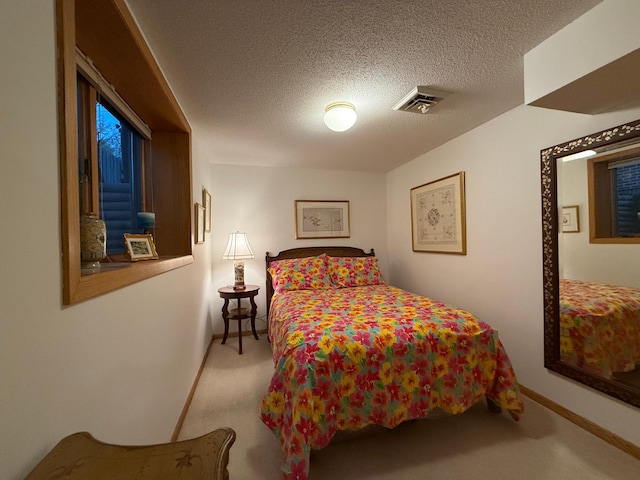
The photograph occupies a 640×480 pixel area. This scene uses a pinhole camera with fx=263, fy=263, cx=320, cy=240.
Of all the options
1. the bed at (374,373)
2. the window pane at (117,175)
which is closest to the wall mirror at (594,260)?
the bed at (374,373)

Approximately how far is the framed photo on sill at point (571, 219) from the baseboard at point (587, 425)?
3.93ft

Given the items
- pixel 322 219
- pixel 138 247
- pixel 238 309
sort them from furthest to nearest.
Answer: pixel 322 219, pixel 238 309, pixel 138 247

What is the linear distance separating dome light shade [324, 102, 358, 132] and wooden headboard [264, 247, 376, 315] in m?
1.90

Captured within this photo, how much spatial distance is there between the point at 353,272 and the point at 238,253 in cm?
138

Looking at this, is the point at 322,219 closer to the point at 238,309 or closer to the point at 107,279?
the point at 238,309

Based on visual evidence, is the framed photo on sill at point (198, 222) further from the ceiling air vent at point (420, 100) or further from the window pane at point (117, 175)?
the ceiling air vent at point (420, 100)

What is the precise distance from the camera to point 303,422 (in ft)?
4.30

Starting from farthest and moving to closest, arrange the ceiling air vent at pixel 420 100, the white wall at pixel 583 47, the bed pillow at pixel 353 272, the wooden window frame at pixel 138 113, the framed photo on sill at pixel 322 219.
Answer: the framed photo on sill at pixel 322 219 < the bed pillow at pixel 353 272 < the ceiling air vent at pixel 420 100 < the white wall at pixel 583 47 < the wooden window frame at pixel 138 113

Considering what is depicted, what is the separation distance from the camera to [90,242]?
0.95 meters

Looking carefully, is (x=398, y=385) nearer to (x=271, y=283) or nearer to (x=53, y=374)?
(x=53, y=374)

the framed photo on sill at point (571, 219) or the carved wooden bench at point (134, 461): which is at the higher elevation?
the framed photo on sill at point (571, 219)

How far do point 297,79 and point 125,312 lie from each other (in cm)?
154

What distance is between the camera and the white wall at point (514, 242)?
5.49 feet

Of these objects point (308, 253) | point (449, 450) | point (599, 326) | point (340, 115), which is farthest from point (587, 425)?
point (308, 253)
